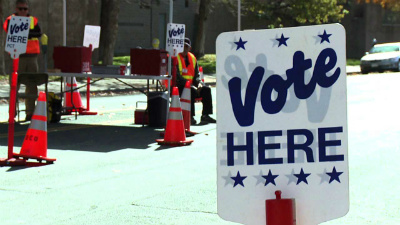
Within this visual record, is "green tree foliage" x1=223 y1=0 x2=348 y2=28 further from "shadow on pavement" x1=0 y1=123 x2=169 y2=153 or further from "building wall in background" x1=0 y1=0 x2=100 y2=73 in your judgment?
"shadow on pavement" x1=0 y1=123 x2=169 y2=153

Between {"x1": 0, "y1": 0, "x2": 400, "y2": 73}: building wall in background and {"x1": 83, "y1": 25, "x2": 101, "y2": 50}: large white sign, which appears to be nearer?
{"x1": 83, "y1": 25, "x2": 101, "y2": 50}: large white sign

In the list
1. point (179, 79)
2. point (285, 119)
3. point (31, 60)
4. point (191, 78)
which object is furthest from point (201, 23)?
point (285, 119)

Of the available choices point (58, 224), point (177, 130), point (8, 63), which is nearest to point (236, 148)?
point (58, 224)

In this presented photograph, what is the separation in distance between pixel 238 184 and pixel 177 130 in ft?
27.6

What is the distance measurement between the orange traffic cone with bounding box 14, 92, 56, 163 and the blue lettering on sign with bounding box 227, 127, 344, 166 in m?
6.48

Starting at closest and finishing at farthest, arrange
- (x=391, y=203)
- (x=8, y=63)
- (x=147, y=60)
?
(x=391, y=203) < (x=147, y=60) < (x=8, y=63)

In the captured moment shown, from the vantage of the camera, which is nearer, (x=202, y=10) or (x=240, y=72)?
(x=240, y=72)

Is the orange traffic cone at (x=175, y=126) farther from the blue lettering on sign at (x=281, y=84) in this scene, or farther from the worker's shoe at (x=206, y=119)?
the blue lettering on sign at (x=281, y=84)

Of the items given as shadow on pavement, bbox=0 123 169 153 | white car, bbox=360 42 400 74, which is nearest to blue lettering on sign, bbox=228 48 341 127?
shadow on pavement, bbox=0 123 169 153

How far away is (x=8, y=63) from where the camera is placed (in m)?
30.5

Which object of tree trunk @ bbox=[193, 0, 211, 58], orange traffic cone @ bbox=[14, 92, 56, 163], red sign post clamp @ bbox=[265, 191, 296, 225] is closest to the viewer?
red sign post clamp @ bbox=[265, 191, 296, 225]

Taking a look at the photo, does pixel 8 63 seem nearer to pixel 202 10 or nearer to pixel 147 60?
pixel 202 10

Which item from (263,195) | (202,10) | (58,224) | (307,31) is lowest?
(58,224)

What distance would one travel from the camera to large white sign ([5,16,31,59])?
10.8 metres
